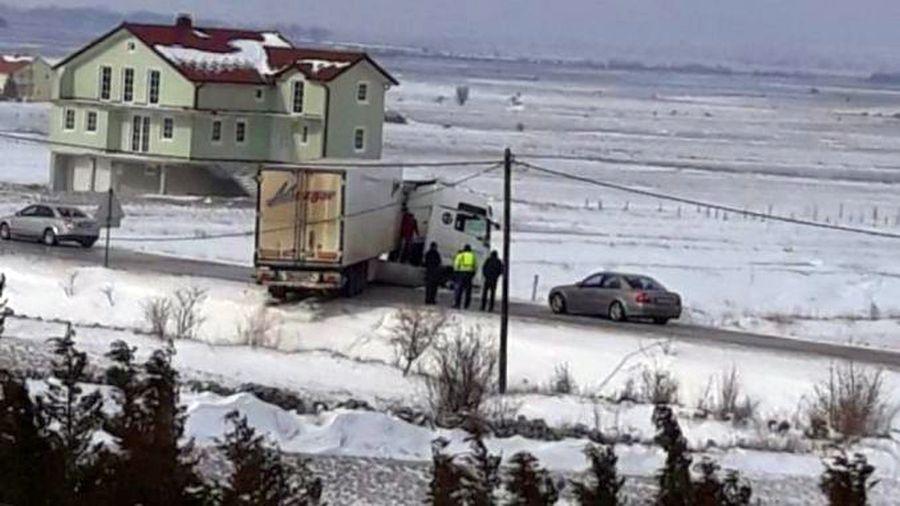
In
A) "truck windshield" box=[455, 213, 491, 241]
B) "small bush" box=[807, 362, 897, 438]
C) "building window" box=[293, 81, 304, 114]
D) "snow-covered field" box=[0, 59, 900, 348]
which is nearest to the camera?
"small bush" box=[807, 362, 897, 438]

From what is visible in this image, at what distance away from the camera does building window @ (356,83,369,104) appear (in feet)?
254

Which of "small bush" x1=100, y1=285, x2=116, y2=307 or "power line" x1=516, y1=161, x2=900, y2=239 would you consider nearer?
"small bush" x1=100, y1=285, x2=116, y2=307

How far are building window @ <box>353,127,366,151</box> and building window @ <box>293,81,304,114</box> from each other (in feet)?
7.85

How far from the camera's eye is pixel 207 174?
79562mm

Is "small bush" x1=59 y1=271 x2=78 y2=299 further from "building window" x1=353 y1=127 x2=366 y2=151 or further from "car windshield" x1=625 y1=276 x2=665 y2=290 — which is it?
"building window" x1=353 y1=127 x2=366 y2=151

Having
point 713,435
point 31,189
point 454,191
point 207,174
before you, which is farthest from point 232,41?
point 713,435

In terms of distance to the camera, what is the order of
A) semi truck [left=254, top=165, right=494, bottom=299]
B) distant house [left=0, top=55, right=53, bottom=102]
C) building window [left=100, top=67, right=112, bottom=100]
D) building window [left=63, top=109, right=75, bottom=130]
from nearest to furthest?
1. semi truck [left=254, top=165, right=494, bottom=299]
2. building window [left=100, top=67, right=112, bottom=100]
3. building window [left=63, top=109, right=75, bottom=130]
4. distant house [left=0, top=55, right=53, bottom=102]

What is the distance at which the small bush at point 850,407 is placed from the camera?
1163 inches

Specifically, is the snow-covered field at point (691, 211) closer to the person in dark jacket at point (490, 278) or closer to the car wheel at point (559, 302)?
the car wheel at point (559, 302)

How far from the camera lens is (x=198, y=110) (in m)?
76.8

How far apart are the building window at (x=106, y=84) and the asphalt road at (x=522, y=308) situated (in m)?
26.0

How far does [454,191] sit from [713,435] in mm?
18003

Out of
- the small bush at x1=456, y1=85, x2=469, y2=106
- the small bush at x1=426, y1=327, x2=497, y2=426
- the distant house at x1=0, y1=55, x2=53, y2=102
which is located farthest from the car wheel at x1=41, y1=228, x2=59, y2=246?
the small bush at x1=456, y1=85, x2=469, y2=106

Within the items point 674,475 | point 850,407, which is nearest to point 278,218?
point 850,407
